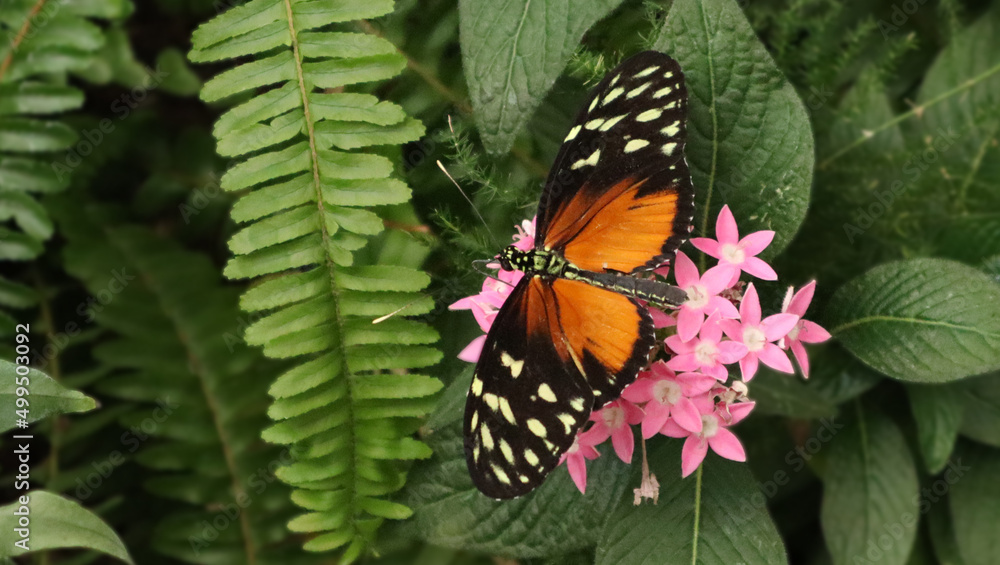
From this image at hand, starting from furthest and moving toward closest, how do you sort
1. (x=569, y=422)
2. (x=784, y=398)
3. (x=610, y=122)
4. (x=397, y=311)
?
(x=784, y=398) → (x=397, y=311) → (x=610, y=122) → (x=569, y=422)

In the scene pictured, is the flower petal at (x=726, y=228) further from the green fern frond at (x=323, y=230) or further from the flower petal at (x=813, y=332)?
the green fern frond at (x=323, y=230)

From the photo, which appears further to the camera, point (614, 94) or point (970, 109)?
point (970, 109)

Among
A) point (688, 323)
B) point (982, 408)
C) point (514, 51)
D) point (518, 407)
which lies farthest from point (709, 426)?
point (982, 408)

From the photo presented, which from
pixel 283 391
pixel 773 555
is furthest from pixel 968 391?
pixel 283 391

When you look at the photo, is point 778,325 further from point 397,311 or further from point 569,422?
point 397,311

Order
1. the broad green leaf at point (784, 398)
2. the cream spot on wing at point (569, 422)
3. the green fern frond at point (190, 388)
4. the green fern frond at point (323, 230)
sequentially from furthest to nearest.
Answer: the green fern frond at point (190, 388)
the broad green leaf at point (784, 398)
the green fern frond at point (323, 230)
the cream spot on wing at point (569, 422)

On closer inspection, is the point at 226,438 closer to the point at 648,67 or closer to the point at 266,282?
the point at 266,282

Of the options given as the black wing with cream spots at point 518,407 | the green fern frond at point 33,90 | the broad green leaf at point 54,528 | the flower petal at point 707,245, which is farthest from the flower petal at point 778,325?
the green fern frond at point 33,90

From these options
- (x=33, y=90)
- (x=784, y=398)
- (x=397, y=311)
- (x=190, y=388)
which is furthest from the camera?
(x=190, y=388)
